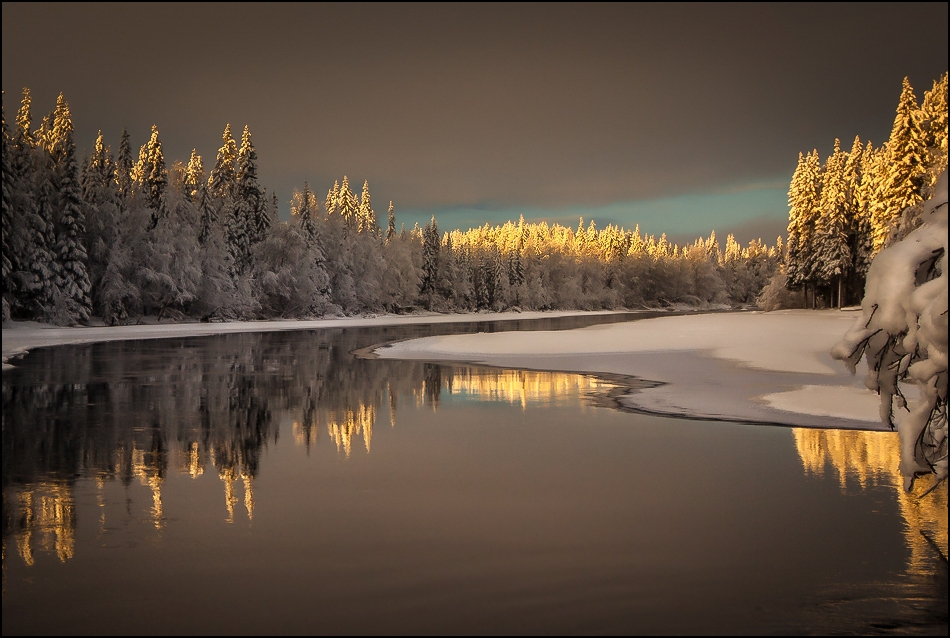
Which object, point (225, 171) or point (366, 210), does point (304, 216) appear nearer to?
point (225, 171)

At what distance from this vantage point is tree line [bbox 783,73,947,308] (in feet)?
175

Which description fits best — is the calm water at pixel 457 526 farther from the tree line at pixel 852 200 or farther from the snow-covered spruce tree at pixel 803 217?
the snow-covered spruce tree at pixel 803 217

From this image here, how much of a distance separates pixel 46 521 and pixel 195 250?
62.9 metres

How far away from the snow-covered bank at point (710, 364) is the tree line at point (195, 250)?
30886mm

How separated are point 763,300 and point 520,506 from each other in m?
89.0

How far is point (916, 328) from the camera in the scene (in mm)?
5941

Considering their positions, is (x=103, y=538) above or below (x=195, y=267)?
below

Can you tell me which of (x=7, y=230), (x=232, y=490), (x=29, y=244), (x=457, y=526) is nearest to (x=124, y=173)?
(x=29, y=244)

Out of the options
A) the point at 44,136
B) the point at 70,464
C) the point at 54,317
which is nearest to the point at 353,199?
the point at 44,136

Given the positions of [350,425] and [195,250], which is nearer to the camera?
[350,425]

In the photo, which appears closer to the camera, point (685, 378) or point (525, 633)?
point (525, 633)

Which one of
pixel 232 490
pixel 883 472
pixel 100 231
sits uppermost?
pixel 100 231

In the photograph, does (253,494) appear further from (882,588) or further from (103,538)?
(882,588)

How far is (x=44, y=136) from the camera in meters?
85.2
